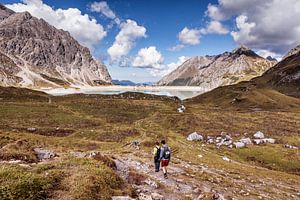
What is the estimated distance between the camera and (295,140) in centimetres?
7812

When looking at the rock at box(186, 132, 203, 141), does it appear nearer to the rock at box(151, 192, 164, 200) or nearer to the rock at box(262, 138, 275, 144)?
the rock at box(262, 138, 275, 144)

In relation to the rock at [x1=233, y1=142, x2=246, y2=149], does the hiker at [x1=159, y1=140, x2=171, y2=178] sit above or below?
above

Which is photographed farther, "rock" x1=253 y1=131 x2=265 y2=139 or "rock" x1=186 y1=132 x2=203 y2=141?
"rock" x1=253 y1=131 x2=265 y2=139

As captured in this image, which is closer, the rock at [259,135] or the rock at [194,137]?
the rock at [194,137]

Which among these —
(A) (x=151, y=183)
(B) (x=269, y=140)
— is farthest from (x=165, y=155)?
(B) (x=269, y=140)

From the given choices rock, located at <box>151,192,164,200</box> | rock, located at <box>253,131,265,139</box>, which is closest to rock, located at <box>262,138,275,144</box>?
rock, located at <box>253,131,265,139</box>

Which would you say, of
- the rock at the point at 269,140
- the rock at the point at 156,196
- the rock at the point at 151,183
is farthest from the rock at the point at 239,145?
the rock at the point at 156,196

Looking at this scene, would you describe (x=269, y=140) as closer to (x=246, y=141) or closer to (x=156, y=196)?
(x=246, y=141)

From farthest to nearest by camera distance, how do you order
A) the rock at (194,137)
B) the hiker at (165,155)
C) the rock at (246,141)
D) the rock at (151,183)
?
1. the rock at (194,137)
2. the rock at (246,141)
3. the hiker at (165,155)
4. the rock at (151,183)

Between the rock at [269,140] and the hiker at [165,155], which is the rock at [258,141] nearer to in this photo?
the rock at [269,140]

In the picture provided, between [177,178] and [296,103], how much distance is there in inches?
6573

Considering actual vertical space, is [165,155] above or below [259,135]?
above

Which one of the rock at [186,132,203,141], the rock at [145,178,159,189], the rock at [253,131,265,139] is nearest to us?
the rock at [145,178,159,189]

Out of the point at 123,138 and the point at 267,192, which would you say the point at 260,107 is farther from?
the point at 267,192
